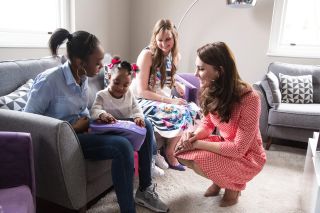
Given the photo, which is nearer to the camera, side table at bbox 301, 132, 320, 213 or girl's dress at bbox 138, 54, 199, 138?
side table at bbox 301, 132, 320, 213

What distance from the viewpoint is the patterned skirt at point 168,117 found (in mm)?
1942

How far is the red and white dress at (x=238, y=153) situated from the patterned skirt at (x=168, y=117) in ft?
1.17

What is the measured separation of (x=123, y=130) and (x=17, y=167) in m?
0.50

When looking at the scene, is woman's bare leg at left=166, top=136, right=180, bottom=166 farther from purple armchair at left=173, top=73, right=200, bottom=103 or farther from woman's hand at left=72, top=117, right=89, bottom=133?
woman's hand at left=72, top=117, right=89, bottom=133

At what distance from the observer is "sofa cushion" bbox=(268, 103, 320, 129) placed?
2.47 m

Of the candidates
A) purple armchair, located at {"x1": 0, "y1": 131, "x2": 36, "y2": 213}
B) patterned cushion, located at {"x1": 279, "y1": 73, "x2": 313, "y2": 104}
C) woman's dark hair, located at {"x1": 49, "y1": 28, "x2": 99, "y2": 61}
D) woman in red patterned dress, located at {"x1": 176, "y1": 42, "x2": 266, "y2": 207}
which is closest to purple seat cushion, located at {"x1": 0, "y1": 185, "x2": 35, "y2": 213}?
purple armchair, located at {"x1": 0, "y1": 131, "x2": 36, "y2": 213}

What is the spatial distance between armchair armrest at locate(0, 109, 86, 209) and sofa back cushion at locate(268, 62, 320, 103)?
8.18ft

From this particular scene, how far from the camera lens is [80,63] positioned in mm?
1397

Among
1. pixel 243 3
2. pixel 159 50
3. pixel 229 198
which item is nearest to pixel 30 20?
pixel 159 50

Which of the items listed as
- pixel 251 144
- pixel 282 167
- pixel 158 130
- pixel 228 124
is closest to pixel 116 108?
pixel 158 130

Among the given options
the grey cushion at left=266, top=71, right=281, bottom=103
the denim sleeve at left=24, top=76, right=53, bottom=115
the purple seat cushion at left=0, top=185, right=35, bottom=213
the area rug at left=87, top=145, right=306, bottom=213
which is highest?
the denim sleeve at left=24, top=76, right=53, bottom=115

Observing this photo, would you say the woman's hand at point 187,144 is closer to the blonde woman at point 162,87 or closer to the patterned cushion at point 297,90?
the blonde woman at point 162,87

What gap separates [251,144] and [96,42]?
1006 millimetres

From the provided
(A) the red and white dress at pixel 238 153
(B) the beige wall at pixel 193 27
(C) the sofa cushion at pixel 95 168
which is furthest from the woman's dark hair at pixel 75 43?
(B) the beige wall at pixel 193 27
